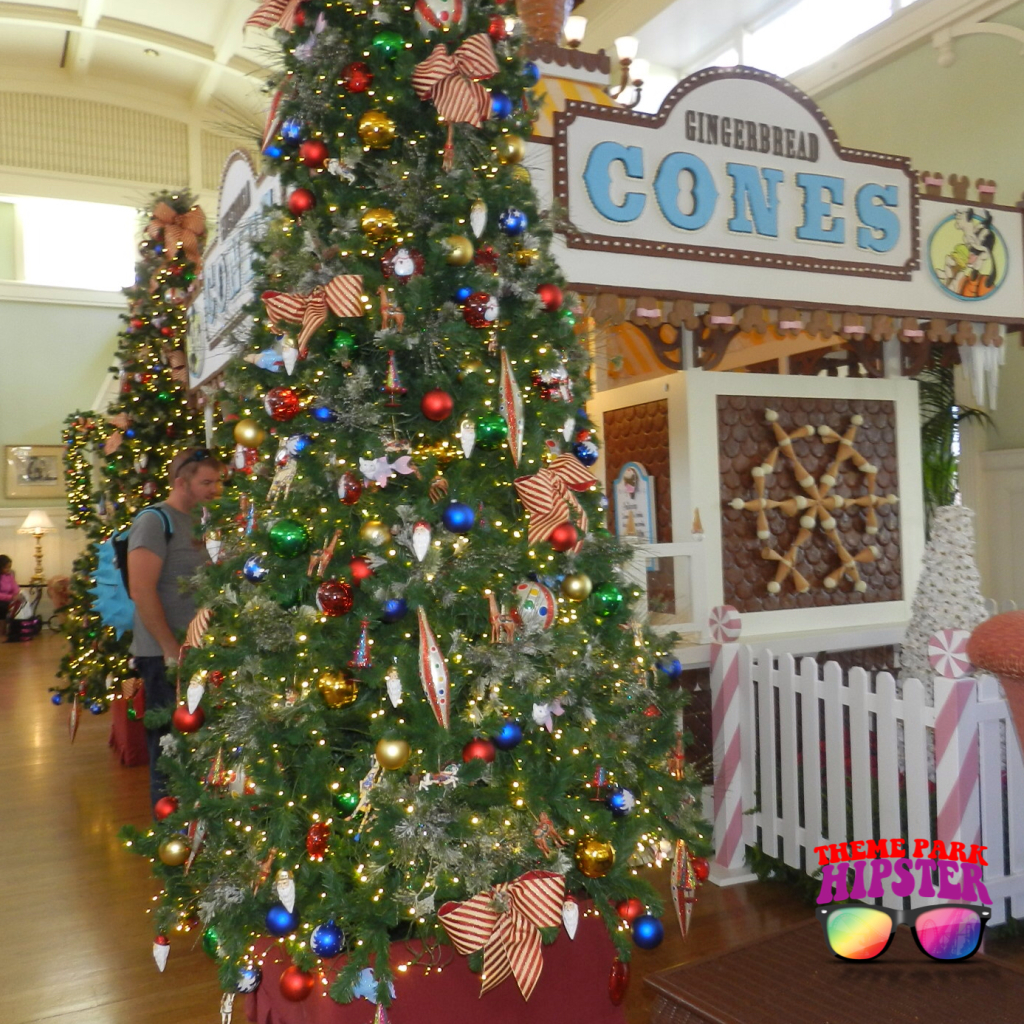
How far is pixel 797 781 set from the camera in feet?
10.7

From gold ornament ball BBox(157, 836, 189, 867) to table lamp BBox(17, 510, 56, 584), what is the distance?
1183 centimetres

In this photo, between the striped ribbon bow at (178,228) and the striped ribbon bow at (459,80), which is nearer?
the striped ribbon bow at (459,80)

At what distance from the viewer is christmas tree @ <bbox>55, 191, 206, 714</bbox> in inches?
234

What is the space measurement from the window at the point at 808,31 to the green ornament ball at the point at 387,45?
22.2 ft

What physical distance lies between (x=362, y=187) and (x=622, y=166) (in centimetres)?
140

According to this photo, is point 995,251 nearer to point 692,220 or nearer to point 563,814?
point 692,220

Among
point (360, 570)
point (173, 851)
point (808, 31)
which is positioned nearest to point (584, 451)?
point (360, 570)

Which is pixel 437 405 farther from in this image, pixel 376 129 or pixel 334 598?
pixel 376 129

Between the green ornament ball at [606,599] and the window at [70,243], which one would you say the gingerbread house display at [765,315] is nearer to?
the green ornament ball at [606,599]

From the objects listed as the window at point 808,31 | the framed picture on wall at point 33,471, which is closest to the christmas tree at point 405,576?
the window at point 808,31

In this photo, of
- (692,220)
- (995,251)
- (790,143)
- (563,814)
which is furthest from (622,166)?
(563,814)

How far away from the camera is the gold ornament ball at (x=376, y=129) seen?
2.23 meters

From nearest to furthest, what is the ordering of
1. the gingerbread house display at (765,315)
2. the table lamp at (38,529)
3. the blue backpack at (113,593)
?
the gingerbread house display at (765,315) → the blue backpack at (113,593) → the table lamp at (38,529)

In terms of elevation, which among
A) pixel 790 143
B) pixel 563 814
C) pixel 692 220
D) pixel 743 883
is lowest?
pixel 743 883
